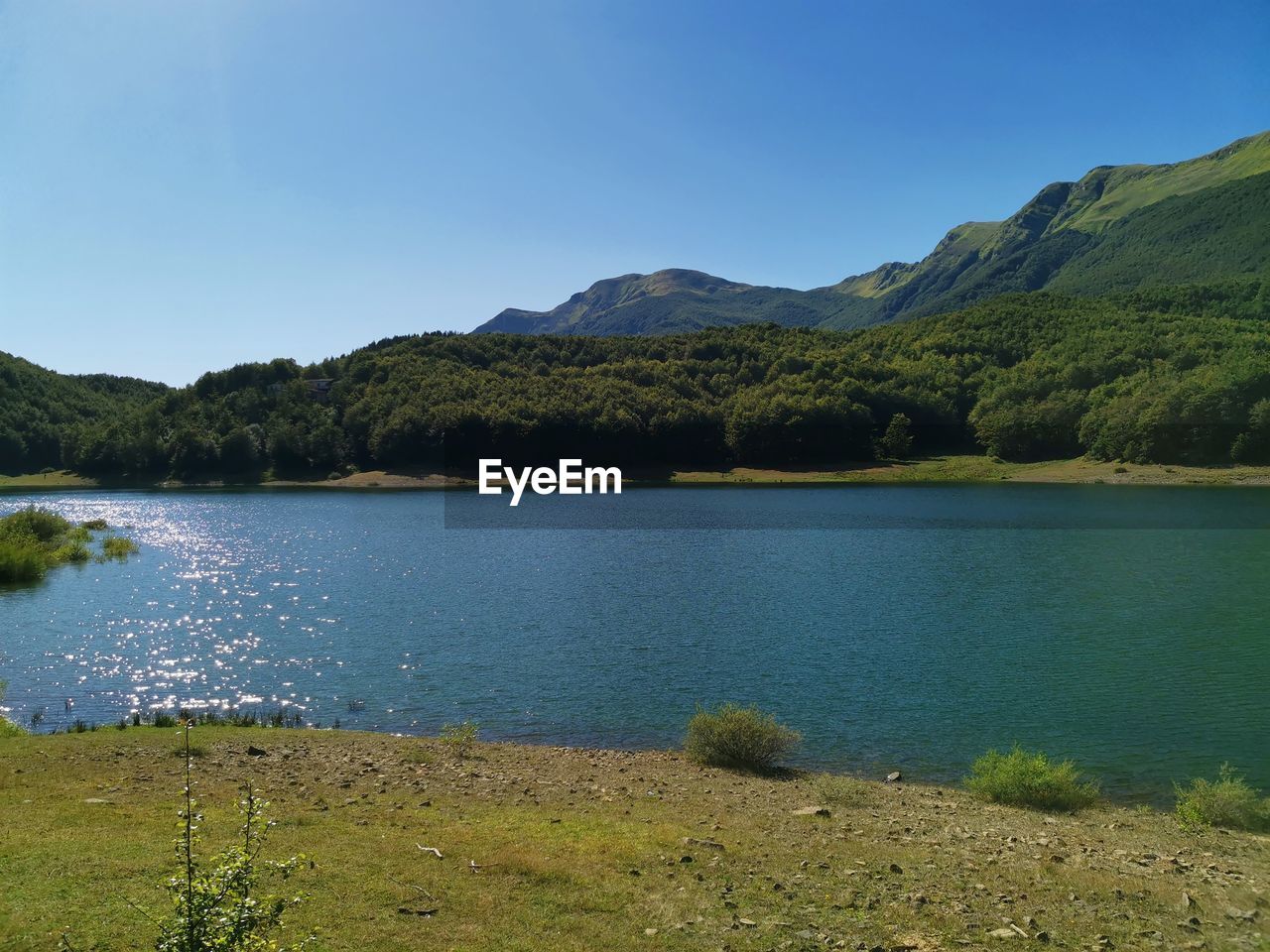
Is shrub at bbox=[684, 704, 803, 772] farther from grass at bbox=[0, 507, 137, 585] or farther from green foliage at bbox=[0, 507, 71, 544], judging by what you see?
green foliage at bbox=[0, 507, 71, 544]

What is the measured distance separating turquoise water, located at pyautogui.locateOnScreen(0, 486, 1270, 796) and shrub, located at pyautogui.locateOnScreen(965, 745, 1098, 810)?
156 centimetres

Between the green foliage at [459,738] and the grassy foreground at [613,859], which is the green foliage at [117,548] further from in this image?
the green foliage at [459,738]

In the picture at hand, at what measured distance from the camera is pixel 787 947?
754cm

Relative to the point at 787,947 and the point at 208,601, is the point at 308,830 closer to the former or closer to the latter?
the point at 787,947

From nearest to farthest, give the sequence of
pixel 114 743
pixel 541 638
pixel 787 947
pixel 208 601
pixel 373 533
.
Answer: pixel 787 947
pixel 114 743
pixel 541 638
pixel 208 601
pixel 373 533

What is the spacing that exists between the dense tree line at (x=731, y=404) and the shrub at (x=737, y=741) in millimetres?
106326

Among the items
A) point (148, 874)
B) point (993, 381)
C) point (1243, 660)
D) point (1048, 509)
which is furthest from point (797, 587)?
point (993, 381)

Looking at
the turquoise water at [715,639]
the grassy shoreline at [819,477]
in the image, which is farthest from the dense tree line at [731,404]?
the turquoise water at [715,639]

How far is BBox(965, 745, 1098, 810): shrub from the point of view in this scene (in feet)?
45.4

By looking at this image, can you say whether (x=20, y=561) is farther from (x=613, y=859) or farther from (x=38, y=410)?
(x=38, y=410)

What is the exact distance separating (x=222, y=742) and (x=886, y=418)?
127 metres

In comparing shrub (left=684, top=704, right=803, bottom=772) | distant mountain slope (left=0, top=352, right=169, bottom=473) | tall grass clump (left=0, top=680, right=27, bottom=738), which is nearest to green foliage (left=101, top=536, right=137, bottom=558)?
tall grass clump (left=0, top=680, right=27, bottom=738)

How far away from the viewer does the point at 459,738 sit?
16.8 meters

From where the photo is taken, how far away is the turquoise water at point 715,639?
1884cm
